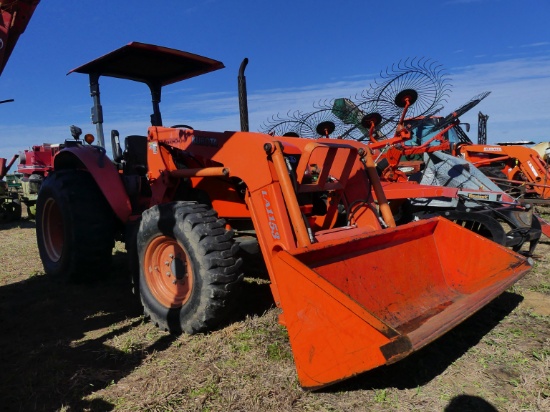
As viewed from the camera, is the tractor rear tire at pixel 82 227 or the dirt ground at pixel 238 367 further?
the tractor rear tire at pixel 82 227

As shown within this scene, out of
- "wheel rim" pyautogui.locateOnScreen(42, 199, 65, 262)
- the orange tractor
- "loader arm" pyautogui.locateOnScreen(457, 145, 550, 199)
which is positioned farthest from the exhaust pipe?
"loader arm" pyautogui.locateOnScreen(457, 145, 550, 199)

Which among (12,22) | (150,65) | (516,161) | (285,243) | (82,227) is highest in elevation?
(150,65)

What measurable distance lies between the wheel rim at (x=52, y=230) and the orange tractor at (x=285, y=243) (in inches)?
17.4

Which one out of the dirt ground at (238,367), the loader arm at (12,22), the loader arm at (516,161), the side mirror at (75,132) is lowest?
the dirt ground at (238,367)

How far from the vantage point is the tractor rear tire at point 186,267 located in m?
3.07

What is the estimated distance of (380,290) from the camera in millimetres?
3100

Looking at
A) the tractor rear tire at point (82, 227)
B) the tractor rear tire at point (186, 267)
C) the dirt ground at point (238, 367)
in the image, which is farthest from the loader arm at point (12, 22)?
the dirt ground at point (238, 367)

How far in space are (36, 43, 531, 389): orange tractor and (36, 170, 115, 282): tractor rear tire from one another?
0.01 m

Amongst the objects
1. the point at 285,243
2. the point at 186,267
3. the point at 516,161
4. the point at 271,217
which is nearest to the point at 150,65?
the point at 186,267

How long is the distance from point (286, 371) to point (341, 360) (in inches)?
19.7

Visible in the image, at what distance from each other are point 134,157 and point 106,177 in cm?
78

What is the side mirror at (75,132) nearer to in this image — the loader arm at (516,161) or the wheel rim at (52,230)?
the wheel rim at (52,230)

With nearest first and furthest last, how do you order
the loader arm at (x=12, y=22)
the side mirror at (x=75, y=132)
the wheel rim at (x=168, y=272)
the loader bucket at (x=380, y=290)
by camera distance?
1. the loader bucket at (x=380, y=290)
2. the loader arm at (x=12, y=22)
3. the wheel rim at (x=168, y=272)
4. the side mirror at (x=75, y=132)

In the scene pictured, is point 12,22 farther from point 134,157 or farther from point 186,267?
point 134,157
